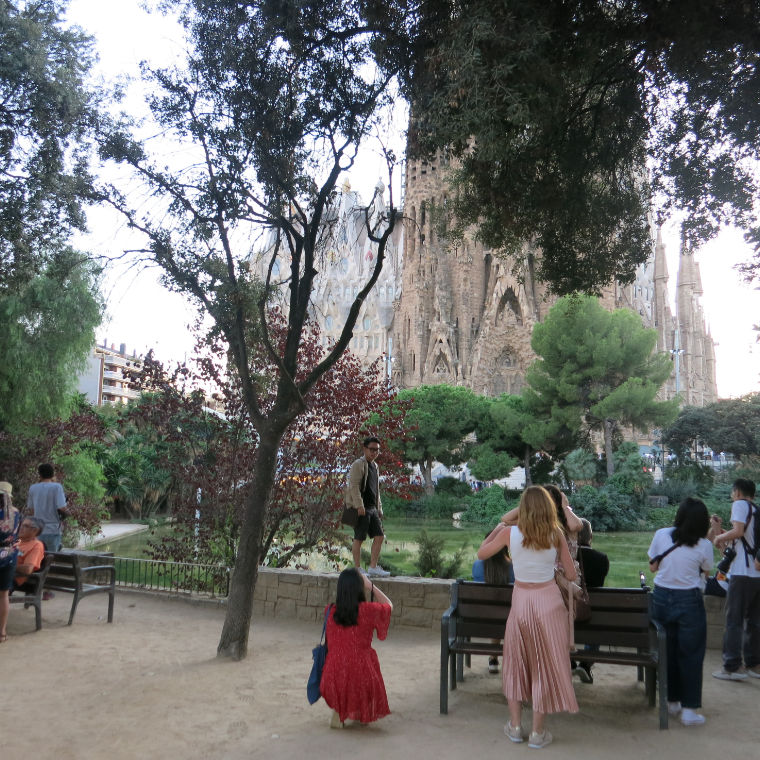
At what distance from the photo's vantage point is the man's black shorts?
21.3ft

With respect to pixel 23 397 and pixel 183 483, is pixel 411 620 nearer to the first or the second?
pixel 183 483

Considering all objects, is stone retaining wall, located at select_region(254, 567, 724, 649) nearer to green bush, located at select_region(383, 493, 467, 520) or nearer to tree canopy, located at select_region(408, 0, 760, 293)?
tree canopy, located at select_region(408, 0, 760, 293)

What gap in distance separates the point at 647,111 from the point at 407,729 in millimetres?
6132

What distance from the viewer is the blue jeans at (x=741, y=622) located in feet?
16.5

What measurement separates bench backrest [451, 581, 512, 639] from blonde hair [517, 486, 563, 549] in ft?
2.95

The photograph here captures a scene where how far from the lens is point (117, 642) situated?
Answer: 6105 mm

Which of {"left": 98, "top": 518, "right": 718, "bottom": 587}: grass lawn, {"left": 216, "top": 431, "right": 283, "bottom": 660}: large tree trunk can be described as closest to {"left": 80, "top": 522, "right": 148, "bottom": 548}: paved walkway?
{"left": 98, "top": 518, "right": 718, "bottom": 587}: grass lawn

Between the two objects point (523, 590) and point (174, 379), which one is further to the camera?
point (174, 379)

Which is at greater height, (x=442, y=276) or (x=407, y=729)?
(x=442, y=276)

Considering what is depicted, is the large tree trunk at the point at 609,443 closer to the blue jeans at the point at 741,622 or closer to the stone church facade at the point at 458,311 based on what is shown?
the stone church facade at the point at 458,311

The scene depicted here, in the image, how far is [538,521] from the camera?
3754 millimetres

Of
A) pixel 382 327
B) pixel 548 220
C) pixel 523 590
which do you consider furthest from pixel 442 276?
pixel 523 590

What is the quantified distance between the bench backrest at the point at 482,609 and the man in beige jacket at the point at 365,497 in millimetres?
1866

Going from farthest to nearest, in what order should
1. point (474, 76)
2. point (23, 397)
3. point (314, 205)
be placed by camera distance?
point (23, 397), point (314, 205), point (474, 76)
